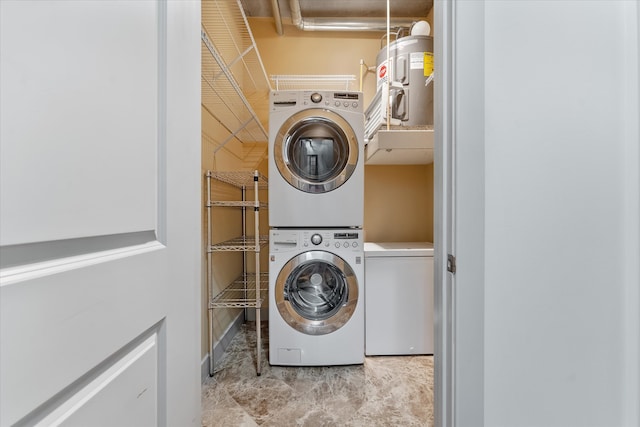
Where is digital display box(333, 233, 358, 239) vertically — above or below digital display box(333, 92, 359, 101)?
below

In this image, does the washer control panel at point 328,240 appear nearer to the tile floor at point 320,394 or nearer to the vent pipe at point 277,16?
the tile floor at point 320,394

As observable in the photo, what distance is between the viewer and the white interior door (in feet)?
0.97

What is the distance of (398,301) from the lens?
210cm

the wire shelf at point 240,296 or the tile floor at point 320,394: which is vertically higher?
the wire shelf at point 240,296

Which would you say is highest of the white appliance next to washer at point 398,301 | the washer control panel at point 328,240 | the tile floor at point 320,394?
the washer control panel at point 328,240

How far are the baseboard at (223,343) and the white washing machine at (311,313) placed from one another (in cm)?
36

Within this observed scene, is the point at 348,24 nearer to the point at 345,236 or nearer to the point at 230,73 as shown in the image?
the point at 230,73

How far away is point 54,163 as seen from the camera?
1.10ft

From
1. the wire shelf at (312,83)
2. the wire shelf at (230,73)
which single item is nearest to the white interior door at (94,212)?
the wire shelf at (230,73)

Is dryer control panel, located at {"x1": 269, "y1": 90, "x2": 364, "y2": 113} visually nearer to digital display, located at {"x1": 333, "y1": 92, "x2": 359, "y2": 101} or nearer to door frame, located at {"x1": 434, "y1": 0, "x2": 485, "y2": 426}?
Result: digital display, located at {"x1": 333, "y1": 92, "x2": 359, "y2": 101}

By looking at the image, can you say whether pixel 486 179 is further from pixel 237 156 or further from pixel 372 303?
pixel 237 156

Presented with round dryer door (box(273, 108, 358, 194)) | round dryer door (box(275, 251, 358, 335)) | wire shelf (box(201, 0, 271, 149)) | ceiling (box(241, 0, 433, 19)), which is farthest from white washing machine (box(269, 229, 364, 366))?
ceiling (box(241, 0, 433, 19))

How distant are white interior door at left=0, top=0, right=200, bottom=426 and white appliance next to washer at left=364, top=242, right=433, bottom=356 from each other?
1.60 m

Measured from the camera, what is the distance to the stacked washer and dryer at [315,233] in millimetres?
1999
